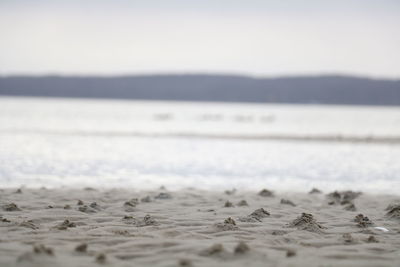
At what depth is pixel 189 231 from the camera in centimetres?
901

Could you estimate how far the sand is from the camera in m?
7.18

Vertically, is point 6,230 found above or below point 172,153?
below

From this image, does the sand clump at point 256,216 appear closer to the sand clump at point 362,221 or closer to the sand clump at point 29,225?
the sand clump at point 362,221

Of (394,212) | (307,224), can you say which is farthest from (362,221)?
(394,212)

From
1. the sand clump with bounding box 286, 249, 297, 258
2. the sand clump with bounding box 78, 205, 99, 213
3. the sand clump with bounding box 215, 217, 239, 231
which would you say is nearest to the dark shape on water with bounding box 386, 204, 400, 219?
the sand clump with bounding box 215, 217, 239, 231

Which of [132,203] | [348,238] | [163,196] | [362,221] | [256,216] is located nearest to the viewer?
[348,238]

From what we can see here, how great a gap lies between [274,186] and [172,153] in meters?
11.4

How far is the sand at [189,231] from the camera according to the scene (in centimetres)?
718

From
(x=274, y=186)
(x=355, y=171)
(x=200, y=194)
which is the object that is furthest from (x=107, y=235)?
(x=355, y=171)

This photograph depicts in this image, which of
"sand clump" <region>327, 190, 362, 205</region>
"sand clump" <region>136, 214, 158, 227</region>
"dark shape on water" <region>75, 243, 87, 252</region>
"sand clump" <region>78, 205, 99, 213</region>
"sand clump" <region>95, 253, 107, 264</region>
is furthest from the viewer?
"sand clump" <region>327, 190, 362, 205</region>

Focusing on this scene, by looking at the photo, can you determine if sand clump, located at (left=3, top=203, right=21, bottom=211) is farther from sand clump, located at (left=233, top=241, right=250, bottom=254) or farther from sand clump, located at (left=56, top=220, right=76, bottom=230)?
sand clump, located at (left=233, top=241, right=250, bottom=254)

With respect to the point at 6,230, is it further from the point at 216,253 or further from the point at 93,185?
the point at 93,185

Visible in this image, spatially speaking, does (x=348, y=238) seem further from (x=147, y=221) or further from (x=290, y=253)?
(x=147, y=221)

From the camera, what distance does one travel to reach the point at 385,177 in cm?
2009
